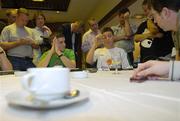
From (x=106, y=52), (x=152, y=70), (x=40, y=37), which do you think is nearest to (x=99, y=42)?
(x=106, y=52)

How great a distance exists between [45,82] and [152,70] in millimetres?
499

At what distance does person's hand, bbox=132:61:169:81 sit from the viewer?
0.84m

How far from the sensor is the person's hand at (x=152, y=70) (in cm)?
84

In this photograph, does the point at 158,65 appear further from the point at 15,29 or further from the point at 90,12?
the point at 90,12

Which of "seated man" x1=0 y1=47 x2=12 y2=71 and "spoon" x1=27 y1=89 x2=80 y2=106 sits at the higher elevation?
"seated man" x1=0 y1=47 x2=12 y2=71

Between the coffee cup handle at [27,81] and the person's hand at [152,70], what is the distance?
0.50m

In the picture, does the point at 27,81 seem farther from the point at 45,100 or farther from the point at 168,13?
the point at 168,13

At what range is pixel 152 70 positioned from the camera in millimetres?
852

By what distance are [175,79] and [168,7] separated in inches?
20.3

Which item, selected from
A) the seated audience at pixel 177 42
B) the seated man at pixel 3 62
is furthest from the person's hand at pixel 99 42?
the seated audience at pixel 177 42

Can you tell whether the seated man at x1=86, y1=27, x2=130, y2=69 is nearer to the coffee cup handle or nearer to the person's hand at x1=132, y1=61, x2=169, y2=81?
the person's hand at x1=132, y1=61, x2=169, y2=81

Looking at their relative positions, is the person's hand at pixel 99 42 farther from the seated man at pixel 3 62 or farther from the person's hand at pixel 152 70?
the person's hand at pixel 152 70

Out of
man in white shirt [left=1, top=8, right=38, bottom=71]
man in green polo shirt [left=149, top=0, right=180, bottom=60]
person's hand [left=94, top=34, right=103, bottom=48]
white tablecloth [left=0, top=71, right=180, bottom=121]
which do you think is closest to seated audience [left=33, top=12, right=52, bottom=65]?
man in white shirt [left=1, top=8, right=38, bottom=71]

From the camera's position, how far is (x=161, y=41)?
87.1 inches
